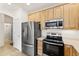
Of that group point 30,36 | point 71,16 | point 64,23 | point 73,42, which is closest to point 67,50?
point 73,42

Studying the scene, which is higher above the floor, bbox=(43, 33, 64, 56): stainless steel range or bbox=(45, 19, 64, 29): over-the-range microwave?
bbox=(45, 19, 64, 29): over-the-range microwave

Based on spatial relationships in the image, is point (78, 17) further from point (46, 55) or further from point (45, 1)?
point (46, 55)

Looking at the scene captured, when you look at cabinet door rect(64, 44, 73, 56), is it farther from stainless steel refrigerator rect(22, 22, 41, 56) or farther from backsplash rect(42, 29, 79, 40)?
stainless steel refrigerator rect(22, 22, 41, 56)

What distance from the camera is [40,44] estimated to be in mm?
2061

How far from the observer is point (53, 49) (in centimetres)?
206

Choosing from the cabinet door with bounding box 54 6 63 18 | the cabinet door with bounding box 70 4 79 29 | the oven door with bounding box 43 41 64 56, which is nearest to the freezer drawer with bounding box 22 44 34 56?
the oven door with bounding box 43 41 64 56

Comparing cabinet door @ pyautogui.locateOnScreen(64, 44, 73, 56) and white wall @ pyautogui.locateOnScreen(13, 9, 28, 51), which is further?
white wall @ pyautogui.locateOnScreen(13, 9, 28, 51)

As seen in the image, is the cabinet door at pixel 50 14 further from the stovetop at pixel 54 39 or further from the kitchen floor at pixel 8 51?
the kitchen floor at pixel 8 51

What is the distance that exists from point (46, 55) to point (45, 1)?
0.79 metres

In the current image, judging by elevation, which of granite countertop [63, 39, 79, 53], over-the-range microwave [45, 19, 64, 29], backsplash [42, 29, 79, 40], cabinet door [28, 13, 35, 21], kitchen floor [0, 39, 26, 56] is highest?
cabinet door [28, 13, 35, 21]

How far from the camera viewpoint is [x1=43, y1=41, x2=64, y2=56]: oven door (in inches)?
77.0

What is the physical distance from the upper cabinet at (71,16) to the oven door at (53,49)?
316 millimetres

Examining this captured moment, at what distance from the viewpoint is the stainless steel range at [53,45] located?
1933mm

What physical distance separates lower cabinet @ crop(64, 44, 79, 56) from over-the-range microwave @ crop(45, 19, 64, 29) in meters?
0.30
